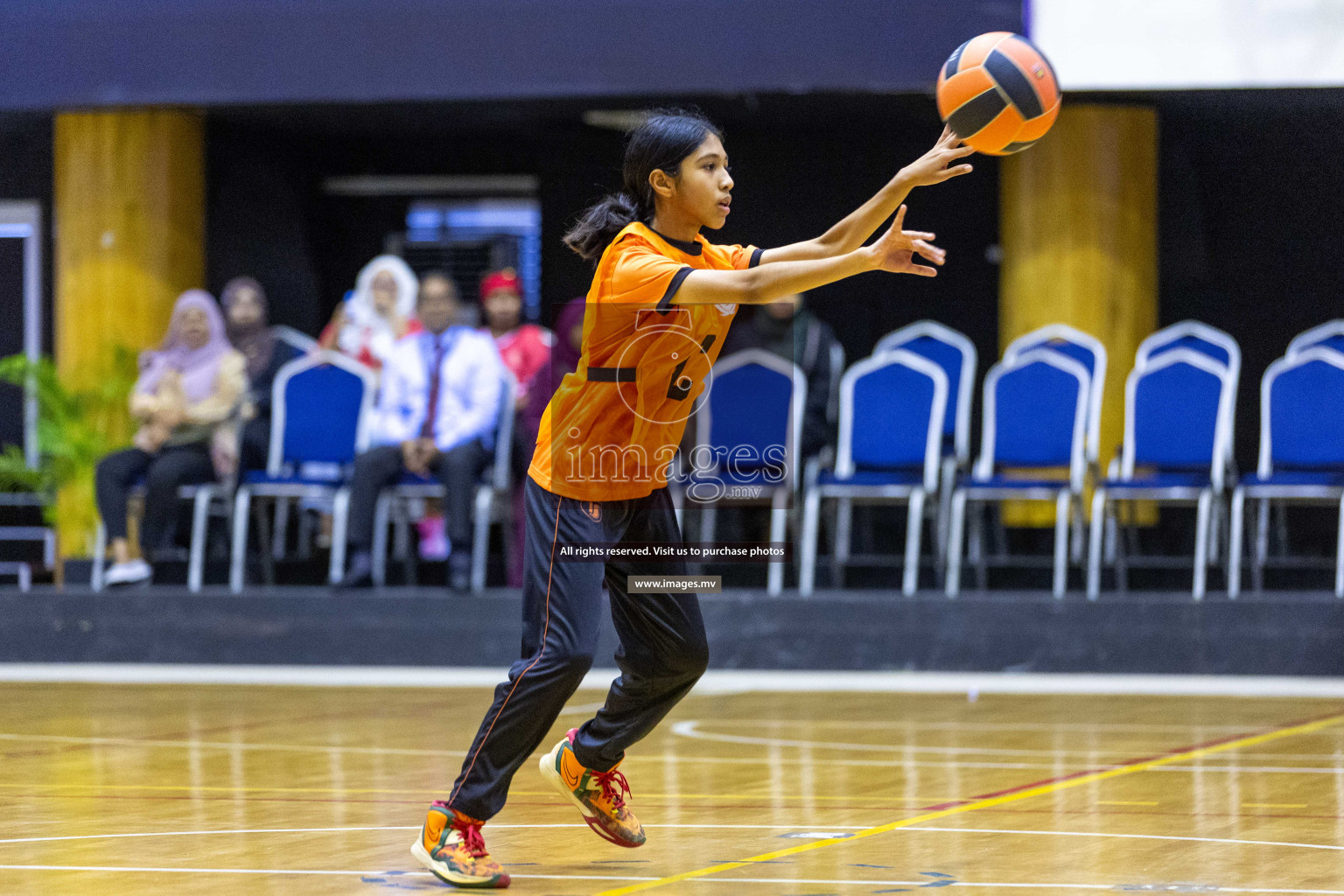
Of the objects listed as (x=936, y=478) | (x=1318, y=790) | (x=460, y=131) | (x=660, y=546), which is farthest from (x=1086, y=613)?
(x=460, y=131)

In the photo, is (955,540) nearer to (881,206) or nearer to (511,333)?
(511,333)

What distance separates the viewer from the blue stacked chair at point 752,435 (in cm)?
772

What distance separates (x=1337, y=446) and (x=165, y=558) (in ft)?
18.2

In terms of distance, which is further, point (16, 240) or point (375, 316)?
point (16, 240)

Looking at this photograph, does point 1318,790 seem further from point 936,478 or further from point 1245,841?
point 936,478

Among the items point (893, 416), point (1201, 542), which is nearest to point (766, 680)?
point (893, 416)

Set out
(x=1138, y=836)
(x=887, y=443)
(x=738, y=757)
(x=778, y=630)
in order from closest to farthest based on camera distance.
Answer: (x=1138, y=836) < (x=738, y=757) < (x=778, y=630) < (x=887, y=443)

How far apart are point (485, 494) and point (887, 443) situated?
1.86 m

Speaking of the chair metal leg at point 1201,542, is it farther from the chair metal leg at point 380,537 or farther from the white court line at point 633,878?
the white court line at point 633,878

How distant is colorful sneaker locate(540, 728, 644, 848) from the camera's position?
12.4ft

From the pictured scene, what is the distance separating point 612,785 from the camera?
12.5 ft

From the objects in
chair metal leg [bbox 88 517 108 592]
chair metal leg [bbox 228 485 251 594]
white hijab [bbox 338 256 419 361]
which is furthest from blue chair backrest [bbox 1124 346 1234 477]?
chair metal leg [bbox 88 517 108 592]

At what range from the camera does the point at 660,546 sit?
3.64 metres

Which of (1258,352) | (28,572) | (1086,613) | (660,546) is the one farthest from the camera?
(1258,352)
